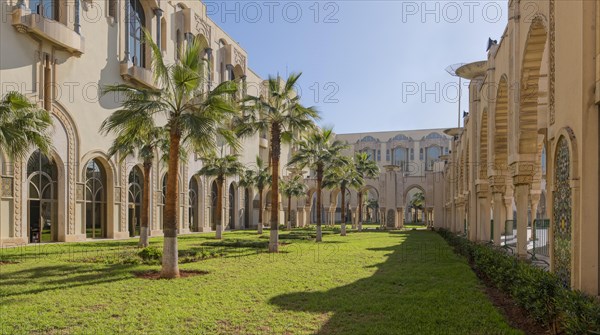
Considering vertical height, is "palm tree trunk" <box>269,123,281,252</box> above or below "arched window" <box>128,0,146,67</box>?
below

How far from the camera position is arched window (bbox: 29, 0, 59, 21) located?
25.1 m

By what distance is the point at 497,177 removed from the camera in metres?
17.8

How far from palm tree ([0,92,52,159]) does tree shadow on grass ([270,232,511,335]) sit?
10580 millimetres

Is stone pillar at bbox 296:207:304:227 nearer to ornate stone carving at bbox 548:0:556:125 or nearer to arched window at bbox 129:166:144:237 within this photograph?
arched window at bbox 129:166:144:237

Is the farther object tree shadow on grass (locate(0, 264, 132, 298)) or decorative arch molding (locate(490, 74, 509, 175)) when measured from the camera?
decorative arch molding (locate(490, 74, 509, 175))

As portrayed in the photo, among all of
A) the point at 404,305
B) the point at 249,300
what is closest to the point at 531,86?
the point at 404,305

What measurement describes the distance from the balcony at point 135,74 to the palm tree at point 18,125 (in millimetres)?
15071

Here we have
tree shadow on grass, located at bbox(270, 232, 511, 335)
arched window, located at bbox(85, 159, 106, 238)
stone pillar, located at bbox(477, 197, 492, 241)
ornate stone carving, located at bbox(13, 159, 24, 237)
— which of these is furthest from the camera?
arched window, located at bbox(85, 159, 106, 238)

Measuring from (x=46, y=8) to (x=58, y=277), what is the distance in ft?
63.2

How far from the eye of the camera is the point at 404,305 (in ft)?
31.4

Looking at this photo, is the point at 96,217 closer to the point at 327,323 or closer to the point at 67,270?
the point at 67,270

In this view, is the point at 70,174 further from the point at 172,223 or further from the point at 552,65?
the point at 552,65

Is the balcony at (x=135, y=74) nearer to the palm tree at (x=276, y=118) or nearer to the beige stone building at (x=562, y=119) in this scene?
the palm tree at (x=276, y=118)

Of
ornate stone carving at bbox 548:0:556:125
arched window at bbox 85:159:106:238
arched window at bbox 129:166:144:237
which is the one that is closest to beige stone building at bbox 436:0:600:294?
ornate stone carving at bbox 548:0:556:125
